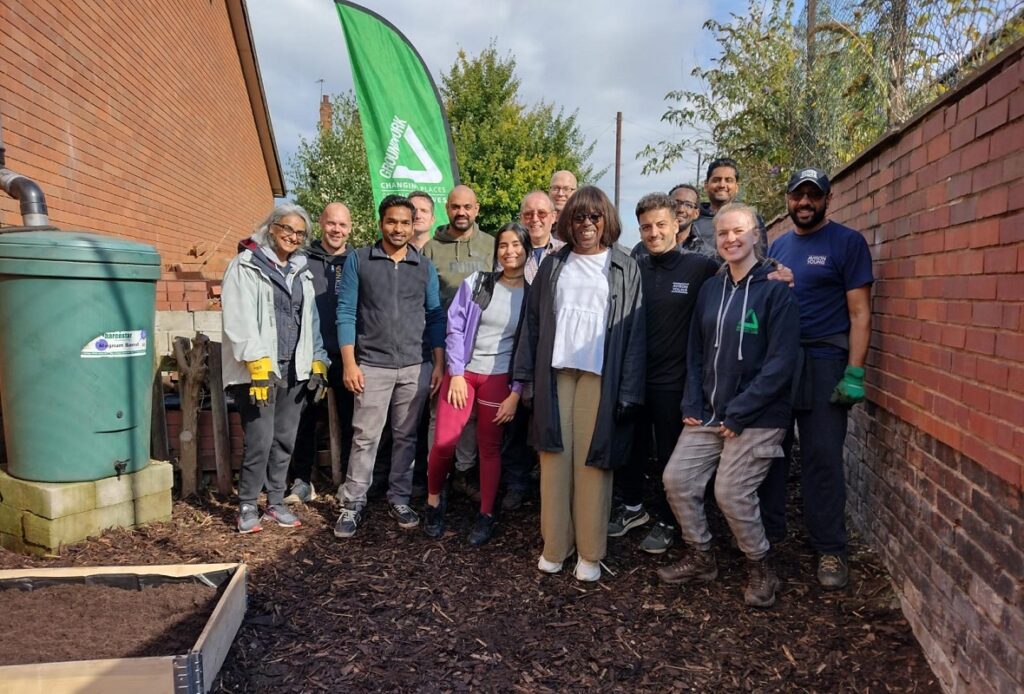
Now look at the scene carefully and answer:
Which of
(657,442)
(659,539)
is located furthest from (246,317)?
(659,539)

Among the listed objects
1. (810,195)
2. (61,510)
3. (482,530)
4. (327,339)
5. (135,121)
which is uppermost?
(135,121)

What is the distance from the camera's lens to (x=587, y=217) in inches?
135

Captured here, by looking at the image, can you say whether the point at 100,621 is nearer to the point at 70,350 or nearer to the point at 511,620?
the point at 70,350

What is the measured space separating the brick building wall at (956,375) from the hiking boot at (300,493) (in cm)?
350

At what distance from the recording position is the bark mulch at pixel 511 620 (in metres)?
2.71

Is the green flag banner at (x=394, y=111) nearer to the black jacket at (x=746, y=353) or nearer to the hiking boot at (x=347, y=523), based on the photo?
the hiking boot at (x=347, y=523)

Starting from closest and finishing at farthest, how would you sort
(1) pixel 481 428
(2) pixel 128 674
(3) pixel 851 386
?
(2) pixel 128 674 < (3) pixel 851 386 < (1) pixel 481 428

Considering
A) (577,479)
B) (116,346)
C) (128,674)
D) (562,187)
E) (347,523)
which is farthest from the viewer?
(562,187)

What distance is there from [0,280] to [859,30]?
7563 millimetres

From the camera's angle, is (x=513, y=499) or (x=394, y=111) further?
(x=394, y=111)

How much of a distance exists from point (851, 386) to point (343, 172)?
19535 millimetres

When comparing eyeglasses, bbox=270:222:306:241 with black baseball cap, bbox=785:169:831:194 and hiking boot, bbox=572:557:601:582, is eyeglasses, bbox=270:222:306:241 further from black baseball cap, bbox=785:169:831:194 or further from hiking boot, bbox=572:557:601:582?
black baseball cap, bbox=785:169:831:194

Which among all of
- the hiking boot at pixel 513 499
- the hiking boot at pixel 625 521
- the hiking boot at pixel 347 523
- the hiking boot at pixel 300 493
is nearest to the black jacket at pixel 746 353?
the hiking boot at pixel 625 521

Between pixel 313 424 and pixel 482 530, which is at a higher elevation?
pixel 313 424
